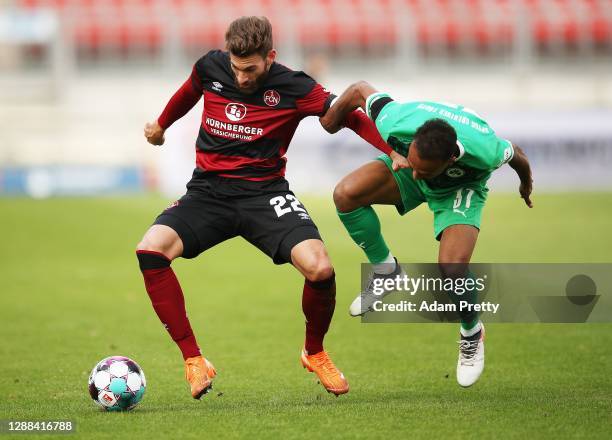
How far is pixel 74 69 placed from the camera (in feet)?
83.8

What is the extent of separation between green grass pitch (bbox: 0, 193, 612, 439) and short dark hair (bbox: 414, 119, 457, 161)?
150 centimetres

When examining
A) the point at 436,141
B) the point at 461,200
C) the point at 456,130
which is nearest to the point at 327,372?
the point at 461,200

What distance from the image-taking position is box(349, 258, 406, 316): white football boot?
292 inches

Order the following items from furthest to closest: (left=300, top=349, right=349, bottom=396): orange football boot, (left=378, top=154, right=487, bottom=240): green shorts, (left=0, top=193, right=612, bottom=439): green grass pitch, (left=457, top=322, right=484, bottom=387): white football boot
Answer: (left=378, top=154, right=487, bottom=240): green shorts < (left=457, top=322, right=484, bottom=387): white football boot < (left=300, top=349, right=349, bottom=396): orange football boot < (left=0, top=193, right=612, bottom=439): green grass pitch

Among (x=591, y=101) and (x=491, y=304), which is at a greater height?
(x=491, y=304)

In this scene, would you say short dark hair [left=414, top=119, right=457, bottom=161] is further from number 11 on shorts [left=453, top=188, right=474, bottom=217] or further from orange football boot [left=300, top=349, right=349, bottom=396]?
orange football boot [left=300, top=349, right=349, bottom=396]

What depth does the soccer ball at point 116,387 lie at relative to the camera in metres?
6.18

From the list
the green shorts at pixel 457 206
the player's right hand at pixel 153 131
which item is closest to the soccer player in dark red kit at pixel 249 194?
the player's right hand at pixel 153 131

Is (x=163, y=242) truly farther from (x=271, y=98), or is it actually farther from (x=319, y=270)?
(x=271, y=98)

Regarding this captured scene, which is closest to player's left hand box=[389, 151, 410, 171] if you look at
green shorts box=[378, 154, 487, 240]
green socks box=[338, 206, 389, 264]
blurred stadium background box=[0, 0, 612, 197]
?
green shorts box=[378, 154, 487, 240]

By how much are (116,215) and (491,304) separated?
41.9ft

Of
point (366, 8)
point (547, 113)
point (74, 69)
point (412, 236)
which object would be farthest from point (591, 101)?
point (74, 69)

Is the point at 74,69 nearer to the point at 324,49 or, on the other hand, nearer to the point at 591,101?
the point at 324,49

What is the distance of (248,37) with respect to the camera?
634 cm
